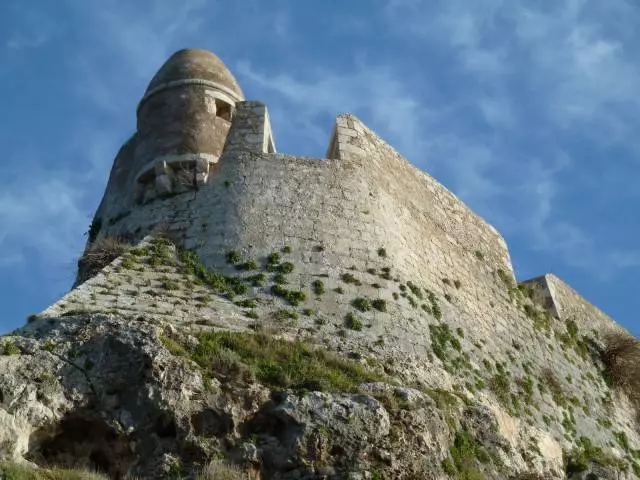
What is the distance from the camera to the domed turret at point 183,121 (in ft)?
51.3

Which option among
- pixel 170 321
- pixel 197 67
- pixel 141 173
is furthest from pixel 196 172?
pixel 170 321

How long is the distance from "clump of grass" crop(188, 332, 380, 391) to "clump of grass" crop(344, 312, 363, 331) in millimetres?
1074

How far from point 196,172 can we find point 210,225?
127 centimetres

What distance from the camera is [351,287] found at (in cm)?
1395

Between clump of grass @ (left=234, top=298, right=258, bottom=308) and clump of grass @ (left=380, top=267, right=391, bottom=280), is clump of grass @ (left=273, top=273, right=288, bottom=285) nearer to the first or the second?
clump of grass @ (left=234, top=298, right=258, bottom=308)

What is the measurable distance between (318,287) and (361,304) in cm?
63

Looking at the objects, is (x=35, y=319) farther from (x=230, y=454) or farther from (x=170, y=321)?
(x=230, y=454)

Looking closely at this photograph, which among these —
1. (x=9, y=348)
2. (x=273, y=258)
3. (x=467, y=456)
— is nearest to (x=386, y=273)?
(x=273, y=258)

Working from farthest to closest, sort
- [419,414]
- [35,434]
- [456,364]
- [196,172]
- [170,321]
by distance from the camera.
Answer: [196,172], [456,364], [170,321], [419,414], [35,434]

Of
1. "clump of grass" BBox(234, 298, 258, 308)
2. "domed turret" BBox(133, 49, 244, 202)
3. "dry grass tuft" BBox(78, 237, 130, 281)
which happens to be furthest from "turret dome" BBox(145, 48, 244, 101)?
"clump of grass" BBox(234, 298, 258, 308)

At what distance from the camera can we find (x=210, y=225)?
48.0 feet

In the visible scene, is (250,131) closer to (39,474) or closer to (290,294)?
(290,294)

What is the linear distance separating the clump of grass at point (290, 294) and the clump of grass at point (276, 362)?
110 centimetres

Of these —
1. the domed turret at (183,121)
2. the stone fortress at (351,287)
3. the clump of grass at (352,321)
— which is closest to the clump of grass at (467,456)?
the stone fortress at (351,287)
